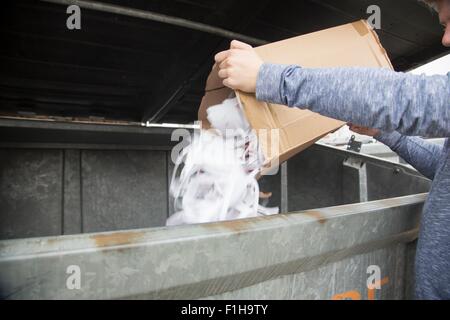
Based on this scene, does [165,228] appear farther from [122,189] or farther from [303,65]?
[122,189]

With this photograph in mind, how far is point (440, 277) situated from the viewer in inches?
34.3

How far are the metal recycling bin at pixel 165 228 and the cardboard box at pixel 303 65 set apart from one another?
0.21m

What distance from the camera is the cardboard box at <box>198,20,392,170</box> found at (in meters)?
0.87

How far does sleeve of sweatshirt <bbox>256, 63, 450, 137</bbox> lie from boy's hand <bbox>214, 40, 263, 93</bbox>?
97 mm

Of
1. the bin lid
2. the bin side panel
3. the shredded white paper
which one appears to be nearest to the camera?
the shredded white paper

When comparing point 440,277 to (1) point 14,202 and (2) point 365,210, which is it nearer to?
(2) point 365,210

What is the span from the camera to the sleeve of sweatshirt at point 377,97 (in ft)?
2.12

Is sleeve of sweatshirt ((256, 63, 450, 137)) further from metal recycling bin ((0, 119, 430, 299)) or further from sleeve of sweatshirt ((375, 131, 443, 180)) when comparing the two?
sleeve of sweatshirt ((375, 131, 443, 180))

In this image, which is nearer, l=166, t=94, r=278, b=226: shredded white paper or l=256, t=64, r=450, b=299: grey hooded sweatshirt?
l=256, t=64, r=450, b=299: grey hooded sweatshirt

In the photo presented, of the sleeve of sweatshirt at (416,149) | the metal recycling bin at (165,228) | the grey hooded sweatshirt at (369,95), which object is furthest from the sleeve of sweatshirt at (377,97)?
the sleeve of sweatshirt at (416,149)

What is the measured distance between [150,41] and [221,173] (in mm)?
1234

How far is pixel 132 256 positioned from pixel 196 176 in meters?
0.49

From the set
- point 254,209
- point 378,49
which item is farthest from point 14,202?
point 378,49

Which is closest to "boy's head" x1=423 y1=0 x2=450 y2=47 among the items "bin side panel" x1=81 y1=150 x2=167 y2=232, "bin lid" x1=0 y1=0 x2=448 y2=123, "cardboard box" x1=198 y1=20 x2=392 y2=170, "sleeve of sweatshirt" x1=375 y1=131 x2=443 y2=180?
"cardboard box" x1=198 y1=20 x2=392 y2=170
